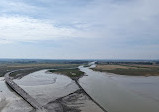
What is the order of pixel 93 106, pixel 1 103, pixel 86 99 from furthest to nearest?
pixel 86 99 → pixel 1 103 → pixel 93 106

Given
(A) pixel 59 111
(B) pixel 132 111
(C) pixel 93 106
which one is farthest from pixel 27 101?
(B) pixel 132 111

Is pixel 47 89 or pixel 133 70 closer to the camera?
pixel 47 89

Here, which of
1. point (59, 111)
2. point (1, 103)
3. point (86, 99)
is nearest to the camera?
point (59, 111)

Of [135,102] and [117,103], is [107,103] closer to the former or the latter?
[117,103]

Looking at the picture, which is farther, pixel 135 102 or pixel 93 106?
pixel 135 102

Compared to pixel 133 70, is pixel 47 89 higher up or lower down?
lower down

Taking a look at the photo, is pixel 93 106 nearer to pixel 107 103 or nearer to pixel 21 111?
pixel 107 103

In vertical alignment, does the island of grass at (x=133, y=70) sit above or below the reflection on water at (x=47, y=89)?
above

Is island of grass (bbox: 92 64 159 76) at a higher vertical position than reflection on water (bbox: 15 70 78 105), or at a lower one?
higher

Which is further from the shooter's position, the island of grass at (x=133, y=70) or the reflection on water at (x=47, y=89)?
the island of grass at (x=133, y=70)

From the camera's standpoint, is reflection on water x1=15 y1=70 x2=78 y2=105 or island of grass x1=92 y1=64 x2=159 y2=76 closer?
reflection on water x1=15 y1=70 x2=78 y2=105
